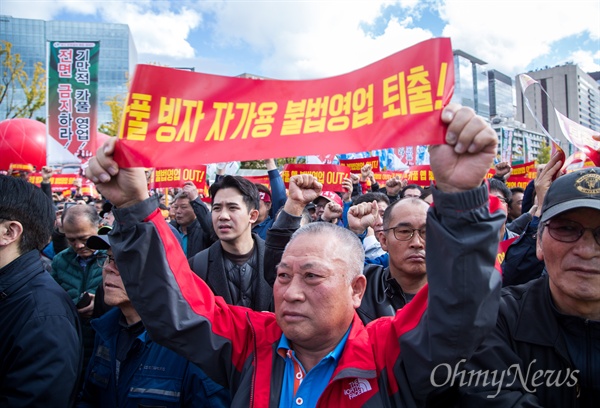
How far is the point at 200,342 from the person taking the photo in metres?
1.77

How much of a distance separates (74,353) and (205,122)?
4.07 feet

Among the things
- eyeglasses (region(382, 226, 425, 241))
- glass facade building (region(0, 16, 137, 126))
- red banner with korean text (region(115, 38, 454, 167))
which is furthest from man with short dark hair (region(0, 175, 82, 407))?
glass facade building (region(0, 16, 137, 126))

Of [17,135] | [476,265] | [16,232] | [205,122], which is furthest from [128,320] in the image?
[17,135]

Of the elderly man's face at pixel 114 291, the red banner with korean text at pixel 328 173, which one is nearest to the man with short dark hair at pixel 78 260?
the elderly man's face at pixel 114 291

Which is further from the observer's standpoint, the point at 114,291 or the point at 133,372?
the point at 114,291

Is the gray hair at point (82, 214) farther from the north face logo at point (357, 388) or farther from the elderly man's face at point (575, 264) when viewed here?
the elderly man's face at point (575, 264)

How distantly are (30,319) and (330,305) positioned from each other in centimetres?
136

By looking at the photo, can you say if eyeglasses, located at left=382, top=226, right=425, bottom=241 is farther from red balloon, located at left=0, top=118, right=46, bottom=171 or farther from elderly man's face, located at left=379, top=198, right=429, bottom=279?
red balloon, located at left=0, top=118, right=46, bottom=171

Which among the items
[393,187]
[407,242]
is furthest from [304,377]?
[393,187]

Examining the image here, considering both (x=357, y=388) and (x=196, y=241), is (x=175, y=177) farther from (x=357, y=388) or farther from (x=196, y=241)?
(x=357, y=388)

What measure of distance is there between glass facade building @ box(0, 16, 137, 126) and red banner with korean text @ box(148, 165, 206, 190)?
61.9 metres

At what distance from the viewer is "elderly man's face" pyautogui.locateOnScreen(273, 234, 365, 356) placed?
1748 mm

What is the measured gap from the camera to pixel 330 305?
5.82 ft

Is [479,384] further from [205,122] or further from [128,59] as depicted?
[128,59]
